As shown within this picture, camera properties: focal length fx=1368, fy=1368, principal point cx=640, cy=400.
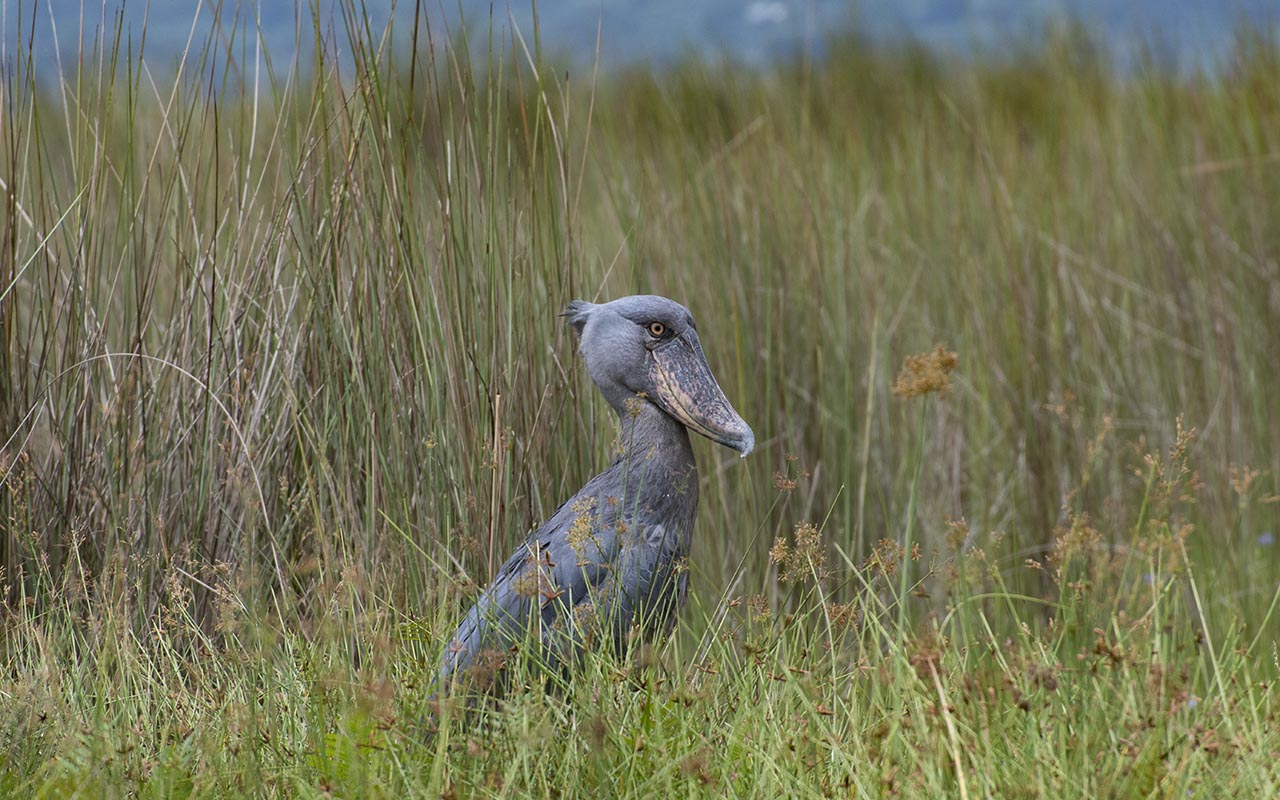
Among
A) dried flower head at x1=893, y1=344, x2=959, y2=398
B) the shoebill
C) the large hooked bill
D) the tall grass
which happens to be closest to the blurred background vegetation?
the tall grass

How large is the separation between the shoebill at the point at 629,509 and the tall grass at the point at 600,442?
10cm

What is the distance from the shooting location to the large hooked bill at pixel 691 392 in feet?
8.53

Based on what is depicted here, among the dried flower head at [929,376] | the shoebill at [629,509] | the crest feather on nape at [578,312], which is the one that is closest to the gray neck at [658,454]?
the shoebill at [629,509]

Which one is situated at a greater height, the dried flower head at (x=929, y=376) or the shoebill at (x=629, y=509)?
the dried flower head at (x=929, y=376)

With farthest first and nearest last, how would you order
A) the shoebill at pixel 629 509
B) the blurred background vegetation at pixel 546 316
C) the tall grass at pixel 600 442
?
the blurred background vegetation at pixel 546 316 < the shoebill at pixel 629 509 < the tall grass at pixel 600 442

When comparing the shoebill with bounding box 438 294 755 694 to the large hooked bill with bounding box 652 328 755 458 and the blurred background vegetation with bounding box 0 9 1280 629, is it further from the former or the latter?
the blurred background vegetation with bounding box 0 9 1280 629

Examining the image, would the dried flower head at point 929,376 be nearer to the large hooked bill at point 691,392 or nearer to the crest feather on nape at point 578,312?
the large hooked bill at point 691,392

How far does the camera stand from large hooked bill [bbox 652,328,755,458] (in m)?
2.60

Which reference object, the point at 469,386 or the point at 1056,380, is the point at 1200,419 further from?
the point at 469,386

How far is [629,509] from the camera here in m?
2.57

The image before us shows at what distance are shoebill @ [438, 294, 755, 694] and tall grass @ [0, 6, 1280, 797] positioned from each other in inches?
4.1

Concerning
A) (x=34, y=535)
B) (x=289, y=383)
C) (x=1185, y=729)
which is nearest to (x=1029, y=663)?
(x=1185, y=729)

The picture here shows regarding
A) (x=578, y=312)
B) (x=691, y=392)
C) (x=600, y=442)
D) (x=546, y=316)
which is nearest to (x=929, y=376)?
(x=691, y=392)

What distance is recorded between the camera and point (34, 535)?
2742mm
